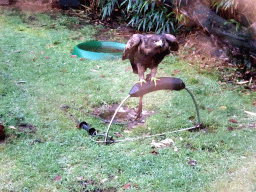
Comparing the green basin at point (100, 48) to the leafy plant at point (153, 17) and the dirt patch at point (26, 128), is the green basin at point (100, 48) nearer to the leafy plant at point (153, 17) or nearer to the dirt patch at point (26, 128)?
the leafy plant at point (153, 17)

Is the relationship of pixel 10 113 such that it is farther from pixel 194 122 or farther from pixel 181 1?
pixel 181 1

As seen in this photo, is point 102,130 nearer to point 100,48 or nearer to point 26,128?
point 26,128

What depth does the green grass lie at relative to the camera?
2.86 meters

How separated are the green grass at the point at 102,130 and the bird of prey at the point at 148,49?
0.89 metres

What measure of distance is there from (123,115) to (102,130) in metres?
0.56

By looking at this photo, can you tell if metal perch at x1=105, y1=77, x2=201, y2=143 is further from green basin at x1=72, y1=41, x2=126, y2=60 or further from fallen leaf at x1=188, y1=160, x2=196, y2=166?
green basin at x1=72, y1=41, x2=126, y2=60

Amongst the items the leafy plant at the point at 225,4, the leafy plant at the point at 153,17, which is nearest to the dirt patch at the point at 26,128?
the leafy plant at the point at 225,4

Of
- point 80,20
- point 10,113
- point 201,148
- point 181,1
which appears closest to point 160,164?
point 201,148

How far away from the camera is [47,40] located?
6848mm

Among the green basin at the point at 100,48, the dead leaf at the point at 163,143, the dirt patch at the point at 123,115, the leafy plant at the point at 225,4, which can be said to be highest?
the leafy plant at the point at 225,4

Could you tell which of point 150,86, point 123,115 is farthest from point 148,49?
point 123,115

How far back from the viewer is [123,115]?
4.20 m

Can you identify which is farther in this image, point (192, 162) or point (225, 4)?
point (225, 4)

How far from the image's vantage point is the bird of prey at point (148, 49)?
3092 mm
